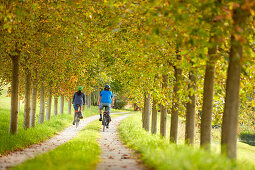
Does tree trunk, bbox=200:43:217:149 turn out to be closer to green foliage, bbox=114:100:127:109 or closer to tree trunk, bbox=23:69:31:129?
tree trunk, bbox=23:69:31:129

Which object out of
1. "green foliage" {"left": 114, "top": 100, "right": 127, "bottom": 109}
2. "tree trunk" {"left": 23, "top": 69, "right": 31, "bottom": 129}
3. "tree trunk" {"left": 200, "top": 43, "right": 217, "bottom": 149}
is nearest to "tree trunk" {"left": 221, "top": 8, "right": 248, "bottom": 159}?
"tree trunk" {"left": 200, "top": 43, "right": 217, "bottom": 149}

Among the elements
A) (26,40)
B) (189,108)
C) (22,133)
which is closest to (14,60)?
(26,40)

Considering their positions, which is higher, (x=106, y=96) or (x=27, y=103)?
(x=106, y=96)

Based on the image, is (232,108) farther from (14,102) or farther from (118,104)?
(118,104)

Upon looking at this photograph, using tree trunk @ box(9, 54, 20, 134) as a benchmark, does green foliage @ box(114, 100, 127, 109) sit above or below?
below

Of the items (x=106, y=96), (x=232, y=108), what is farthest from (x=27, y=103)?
(x=232, y=108)

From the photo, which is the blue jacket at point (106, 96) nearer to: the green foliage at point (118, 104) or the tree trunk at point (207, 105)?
the tree trunk at point (207, 105)

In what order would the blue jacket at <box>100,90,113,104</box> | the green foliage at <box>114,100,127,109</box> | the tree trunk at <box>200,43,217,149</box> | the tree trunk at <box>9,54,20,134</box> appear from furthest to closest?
the green foliage at <box>114,100,127,109</box>
the blue jacket at <box>100,90,113,104</box>
the tree trunk at <box>9,54,20,134</box>
the tree trunk at <box>200,43,217,149</box>

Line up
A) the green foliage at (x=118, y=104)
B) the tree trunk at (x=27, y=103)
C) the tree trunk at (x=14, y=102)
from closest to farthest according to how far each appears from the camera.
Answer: the tree trunk at (x=14, y=102) → the tree trunk at (x=27, y=103) → the green foliage at (x=118, y=104)

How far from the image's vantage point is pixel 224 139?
6.91 metres

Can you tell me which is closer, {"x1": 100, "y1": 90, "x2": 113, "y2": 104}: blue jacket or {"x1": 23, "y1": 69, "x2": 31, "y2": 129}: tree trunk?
{"x1": 23, "y1": 69, "x2": 31, "y2": 129}: tree trunk

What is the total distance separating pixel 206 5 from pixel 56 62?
9717mm

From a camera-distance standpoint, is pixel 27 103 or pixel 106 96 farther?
pixel 106 96

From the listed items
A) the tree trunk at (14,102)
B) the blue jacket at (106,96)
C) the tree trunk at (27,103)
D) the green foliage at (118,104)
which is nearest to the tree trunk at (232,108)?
the tree trunk at (14,102)
